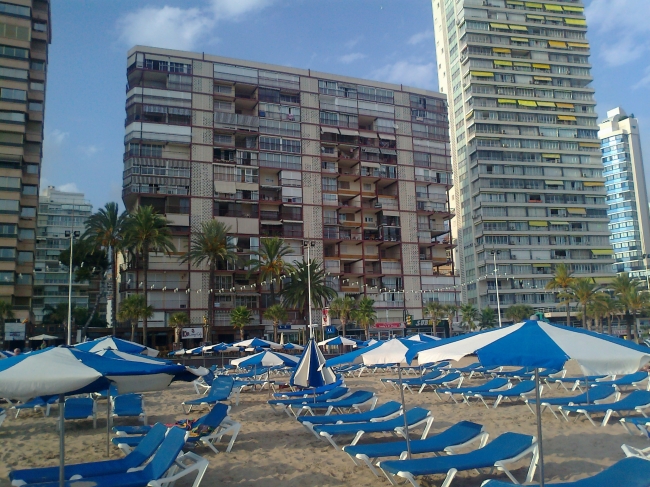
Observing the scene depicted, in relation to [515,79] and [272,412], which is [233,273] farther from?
[515,79]

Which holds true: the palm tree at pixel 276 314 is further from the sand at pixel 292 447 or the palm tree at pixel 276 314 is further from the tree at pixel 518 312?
Result: the sand at pixel 292 447

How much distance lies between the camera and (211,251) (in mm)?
50938

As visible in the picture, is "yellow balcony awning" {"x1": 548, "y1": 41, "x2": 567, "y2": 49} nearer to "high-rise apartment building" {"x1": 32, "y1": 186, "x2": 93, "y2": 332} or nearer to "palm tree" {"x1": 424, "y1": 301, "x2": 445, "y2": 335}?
"palm tree" {"x1": 424, "y1": 301, "x2": 445, "y2": 335}

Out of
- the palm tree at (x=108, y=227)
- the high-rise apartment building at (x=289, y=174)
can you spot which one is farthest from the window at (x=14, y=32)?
the palm tree at (x=108, y=227)

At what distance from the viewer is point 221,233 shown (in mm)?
52094

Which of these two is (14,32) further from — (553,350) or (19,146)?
(553,350)

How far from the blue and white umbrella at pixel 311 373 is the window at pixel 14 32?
56.4 m

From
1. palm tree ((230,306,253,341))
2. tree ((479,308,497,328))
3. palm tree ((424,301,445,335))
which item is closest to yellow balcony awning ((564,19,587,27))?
tree ((479,308,497,328))

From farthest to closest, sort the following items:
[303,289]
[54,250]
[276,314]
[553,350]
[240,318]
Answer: [54,250] < [303,289] < [276,314] < [240,318] < [553,350]

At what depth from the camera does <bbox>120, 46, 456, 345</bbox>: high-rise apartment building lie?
56.3 metres

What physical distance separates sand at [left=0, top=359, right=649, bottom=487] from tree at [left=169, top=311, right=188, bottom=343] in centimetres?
3596

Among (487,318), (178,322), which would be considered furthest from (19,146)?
(487,318)

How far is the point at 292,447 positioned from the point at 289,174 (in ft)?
172

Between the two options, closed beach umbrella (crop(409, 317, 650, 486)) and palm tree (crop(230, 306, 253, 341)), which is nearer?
closed beach umbrella (crop(409, 317, 650, 486))
